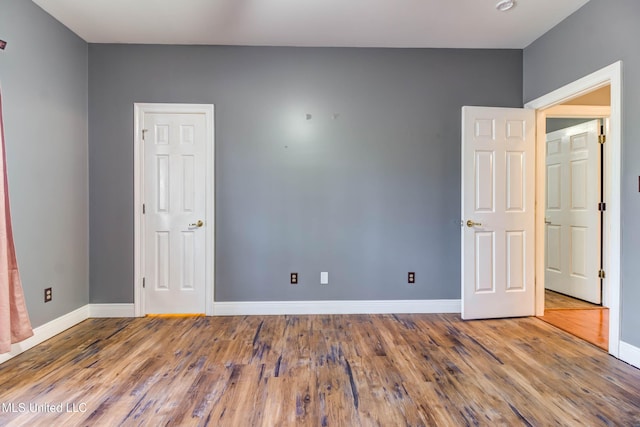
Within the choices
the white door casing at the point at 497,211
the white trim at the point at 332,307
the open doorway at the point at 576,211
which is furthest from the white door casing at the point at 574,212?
the white trim at the point at 332,307

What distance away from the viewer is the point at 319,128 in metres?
3.17

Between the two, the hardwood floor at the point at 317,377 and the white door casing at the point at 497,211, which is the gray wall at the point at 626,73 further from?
the white door casing at the point at 497,211

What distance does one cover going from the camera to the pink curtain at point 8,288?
78.7 inches

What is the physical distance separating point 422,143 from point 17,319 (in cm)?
365

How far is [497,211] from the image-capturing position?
3025 millimetres

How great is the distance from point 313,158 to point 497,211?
1.89m

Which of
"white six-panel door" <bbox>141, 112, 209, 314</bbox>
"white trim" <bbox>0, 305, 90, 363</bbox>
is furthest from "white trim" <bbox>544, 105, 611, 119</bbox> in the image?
"white trim" <bbox>0, 305, 90, 363</bbox>

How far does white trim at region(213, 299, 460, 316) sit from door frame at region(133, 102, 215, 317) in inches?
9.6

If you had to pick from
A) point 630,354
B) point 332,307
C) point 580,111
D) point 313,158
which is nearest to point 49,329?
point 332,307

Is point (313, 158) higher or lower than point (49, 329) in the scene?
higher

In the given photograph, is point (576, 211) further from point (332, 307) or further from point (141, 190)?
point (141, 190)

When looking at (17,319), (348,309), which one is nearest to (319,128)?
(348,309)

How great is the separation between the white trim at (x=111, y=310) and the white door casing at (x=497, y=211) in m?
3.30

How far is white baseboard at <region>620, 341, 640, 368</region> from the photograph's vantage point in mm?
2105
